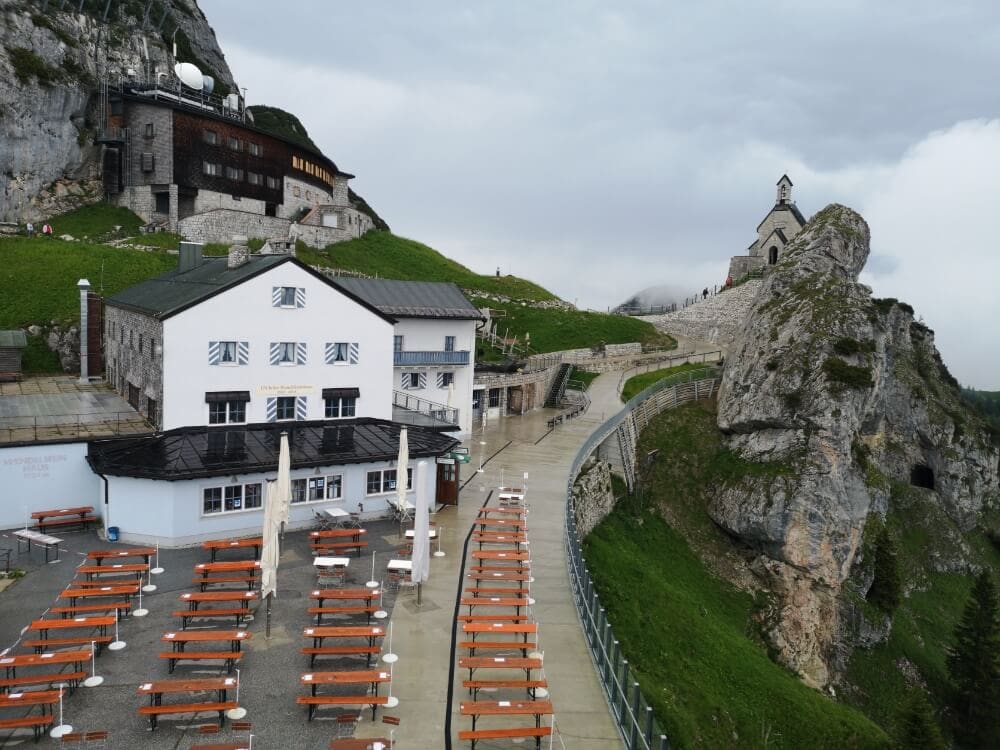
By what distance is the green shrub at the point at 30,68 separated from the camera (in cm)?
6625

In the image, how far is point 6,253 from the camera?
177ft

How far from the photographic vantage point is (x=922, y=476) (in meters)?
65.7

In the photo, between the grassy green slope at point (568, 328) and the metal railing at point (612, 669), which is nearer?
the metal railing at point (612, 669)

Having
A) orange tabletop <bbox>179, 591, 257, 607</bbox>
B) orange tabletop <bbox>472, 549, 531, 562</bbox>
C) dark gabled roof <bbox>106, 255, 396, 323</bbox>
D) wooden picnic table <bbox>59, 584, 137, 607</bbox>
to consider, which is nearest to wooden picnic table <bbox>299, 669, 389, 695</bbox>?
orange tabletop <bbox>179, 591, 257, 607</bbox>

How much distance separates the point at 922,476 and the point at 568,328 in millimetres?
36026

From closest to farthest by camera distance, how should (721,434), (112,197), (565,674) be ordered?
1. (565,674)
2. (721,434)
3. (112,197)

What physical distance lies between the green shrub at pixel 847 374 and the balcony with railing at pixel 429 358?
2340 centimetres

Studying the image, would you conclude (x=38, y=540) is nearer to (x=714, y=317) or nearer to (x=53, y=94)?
(x=53, y=94)

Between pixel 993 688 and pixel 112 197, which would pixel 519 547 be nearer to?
pixel 993 688

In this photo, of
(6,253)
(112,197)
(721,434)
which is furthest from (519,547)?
(112,197)

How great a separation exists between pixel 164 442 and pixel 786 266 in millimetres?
47702

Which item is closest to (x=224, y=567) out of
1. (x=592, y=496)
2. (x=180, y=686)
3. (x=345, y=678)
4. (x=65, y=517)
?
(x=180, y=686)

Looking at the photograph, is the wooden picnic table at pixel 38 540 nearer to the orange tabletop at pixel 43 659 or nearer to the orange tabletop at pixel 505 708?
the orange tabletop at pixel 43 659

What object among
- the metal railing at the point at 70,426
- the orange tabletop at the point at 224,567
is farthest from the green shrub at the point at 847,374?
the metal railing at the point at 70,426
